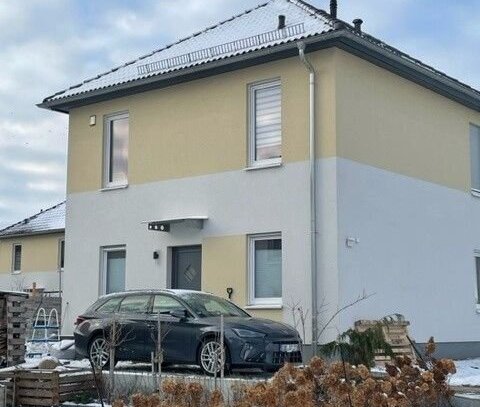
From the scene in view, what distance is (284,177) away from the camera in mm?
17234

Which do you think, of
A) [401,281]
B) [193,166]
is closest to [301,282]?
[401,281]

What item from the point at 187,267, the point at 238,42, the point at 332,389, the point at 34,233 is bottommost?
the point at 332,389

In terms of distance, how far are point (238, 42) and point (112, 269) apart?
6263 mm

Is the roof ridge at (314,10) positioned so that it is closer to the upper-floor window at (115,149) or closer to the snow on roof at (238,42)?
the snow on roof at (238,42)

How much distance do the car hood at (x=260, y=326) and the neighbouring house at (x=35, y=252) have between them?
21.7 meters

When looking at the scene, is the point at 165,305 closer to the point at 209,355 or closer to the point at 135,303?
the point at 135,303

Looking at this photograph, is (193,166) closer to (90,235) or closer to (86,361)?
(90,235)

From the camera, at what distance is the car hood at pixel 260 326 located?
1353 cm

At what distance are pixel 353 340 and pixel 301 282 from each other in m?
4.93

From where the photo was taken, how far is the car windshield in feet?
46.9

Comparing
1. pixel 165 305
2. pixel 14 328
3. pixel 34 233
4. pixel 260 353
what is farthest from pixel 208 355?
pixel 34 233

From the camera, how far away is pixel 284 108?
685 inches

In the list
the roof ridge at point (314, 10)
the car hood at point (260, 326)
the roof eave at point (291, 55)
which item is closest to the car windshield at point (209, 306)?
the car hood at point (260, 326)

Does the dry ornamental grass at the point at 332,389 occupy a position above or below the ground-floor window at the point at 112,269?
below
